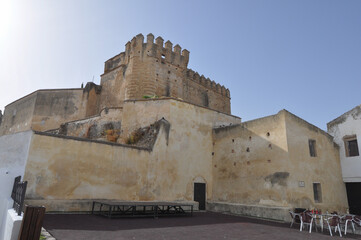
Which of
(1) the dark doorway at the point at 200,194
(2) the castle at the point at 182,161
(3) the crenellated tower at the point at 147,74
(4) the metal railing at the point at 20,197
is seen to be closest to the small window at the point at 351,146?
(2) the castle at the point at 182,161

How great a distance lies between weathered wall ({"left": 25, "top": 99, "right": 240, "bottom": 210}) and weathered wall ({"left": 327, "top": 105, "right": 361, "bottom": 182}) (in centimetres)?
590

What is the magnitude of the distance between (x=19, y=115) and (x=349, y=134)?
1099 inches

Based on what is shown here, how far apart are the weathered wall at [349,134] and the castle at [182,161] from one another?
0.45 meters

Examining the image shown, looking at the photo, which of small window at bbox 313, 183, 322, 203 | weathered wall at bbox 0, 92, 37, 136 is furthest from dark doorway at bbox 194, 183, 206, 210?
weathered wall at bbox 0, 92, 37, 136

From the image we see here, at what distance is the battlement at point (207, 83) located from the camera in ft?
80.8

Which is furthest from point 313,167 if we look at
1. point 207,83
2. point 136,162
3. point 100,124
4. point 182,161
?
point 207,83

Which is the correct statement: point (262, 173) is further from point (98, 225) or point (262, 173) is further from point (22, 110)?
point (22, 110)

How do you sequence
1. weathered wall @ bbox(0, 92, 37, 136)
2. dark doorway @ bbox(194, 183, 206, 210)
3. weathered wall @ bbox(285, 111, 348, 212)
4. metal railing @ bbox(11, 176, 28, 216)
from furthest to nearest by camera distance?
weathered wall @ bbox(0, 92, 37, 136), dark doorway @ bbox(194, 183, 206, 210), weathered wall @ bbox(285, 111, 348, 212), metal railing @ bbox(11, 176, 28, 216)

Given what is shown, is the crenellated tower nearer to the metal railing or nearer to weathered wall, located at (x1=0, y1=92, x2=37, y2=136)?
weathered wall, located at (x1=0, y1=92, x2=37, y2=136)

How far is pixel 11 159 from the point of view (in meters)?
9.44

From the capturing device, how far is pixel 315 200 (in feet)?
37.8

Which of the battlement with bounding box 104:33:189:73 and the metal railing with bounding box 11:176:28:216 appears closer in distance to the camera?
the metal railing with bounding box 11:176:28:216

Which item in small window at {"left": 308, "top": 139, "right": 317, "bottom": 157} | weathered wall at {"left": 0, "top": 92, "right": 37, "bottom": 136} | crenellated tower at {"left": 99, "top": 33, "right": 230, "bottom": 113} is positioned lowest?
small window at {"left": 308, "top": 139, "right": 317, "bottom": 157}

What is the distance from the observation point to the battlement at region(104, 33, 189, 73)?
67.1ft
